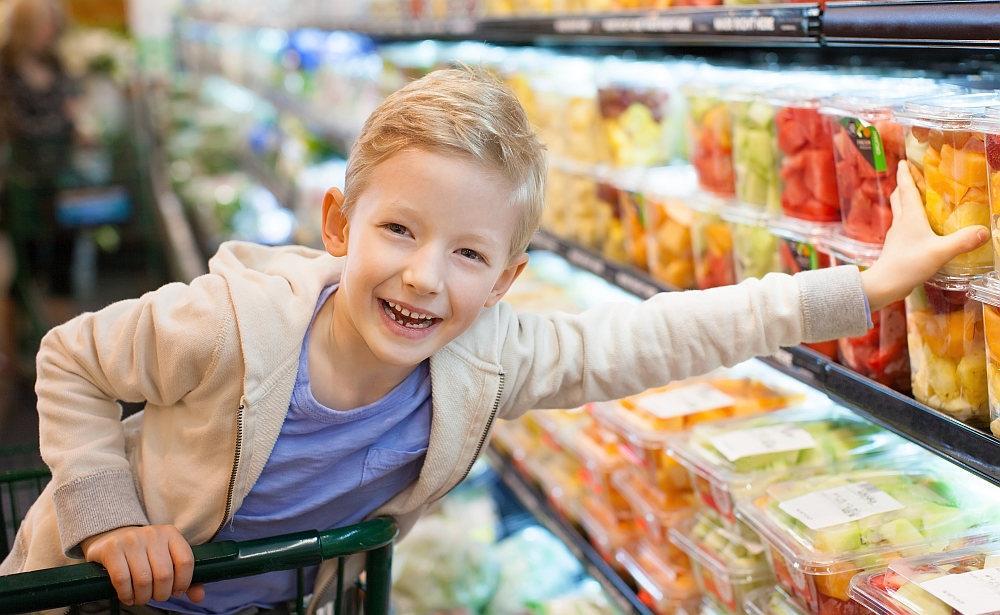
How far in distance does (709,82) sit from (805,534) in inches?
38.2

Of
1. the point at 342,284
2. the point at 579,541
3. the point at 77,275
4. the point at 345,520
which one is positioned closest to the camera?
the point at 342,284

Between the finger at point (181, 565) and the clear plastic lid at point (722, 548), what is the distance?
93 cm

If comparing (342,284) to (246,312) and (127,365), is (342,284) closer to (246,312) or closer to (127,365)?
(246,312)

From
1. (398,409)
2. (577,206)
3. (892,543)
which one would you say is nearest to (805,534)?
(892,543)

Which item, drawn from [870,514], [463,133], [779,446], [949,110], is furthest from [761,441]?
[463,133]

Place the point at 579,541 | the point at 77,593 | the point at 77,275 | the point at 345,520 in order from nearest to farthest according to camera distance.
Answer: the point at 77,593 → the point at 345,520 → the point at 579,541 → the point at 77,275

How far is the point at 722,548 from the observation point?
5.97 feet

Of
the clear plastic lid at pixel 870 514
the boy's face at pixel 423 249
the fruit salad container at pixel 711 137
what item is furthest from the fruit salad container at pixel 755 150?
the boy's face at pixel 423 249

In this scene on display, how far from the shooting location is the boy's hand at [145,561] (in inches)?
50.6

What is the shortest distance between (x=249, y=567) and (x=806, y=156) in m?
1.10

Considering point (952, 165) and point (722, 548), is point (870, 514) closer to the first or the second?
point (722, 548)

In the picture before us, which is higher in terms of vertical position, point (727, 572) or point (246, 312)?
point (246, 312)

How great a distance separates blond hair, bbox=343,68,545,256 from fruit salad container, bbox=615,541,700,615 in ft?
2.97

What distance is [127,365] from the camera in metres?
1.44
